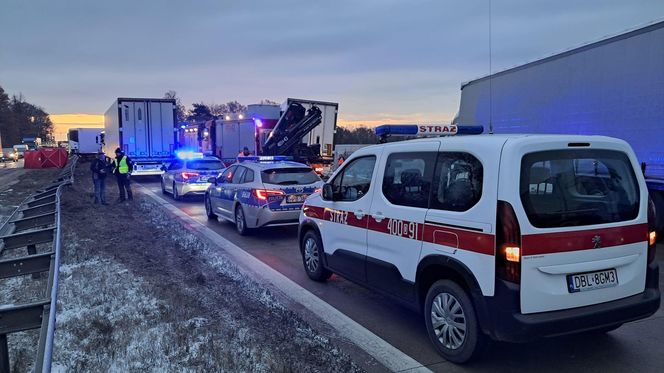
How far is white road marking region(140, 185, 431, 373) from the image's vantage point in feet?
13.8

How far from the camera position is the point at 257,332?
185 inches

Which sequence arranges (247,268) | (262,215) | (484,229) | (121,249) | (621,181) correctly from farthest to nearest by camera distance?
(262,215) < (121,249) < (247,268) < (621,181) < (484,229)

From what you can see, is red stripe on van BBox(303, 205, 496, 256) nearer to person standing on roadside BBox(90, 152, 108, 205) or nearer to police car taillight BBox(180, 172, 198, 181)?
police car taillight BBox(180, 172, 198, 181)

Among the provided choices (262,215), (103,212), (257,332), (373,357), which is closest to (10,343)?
(257,332)

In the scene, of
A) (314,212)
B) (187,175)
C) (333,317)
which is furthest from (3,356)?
(187,175)

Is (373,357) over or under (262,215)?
under

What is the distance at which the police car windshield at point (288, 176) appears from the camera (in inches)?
377

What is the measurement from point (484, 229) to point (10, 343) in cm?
430

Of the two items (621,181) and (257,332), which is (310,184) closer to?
(257,332)

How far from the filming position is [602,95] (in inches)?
374

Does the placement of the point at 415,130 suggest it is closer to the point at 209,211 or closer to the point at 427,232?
the point at 427,232

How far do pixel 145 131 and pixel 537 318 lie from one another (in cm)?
2300

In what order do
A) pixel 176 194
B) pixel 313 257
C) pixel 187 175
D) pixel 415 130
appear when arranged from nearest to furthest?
pixel 313 257
pixel 415 130
pixel 187 175
pixel 176 194

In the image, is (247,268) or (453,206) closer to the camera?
(453,206)
